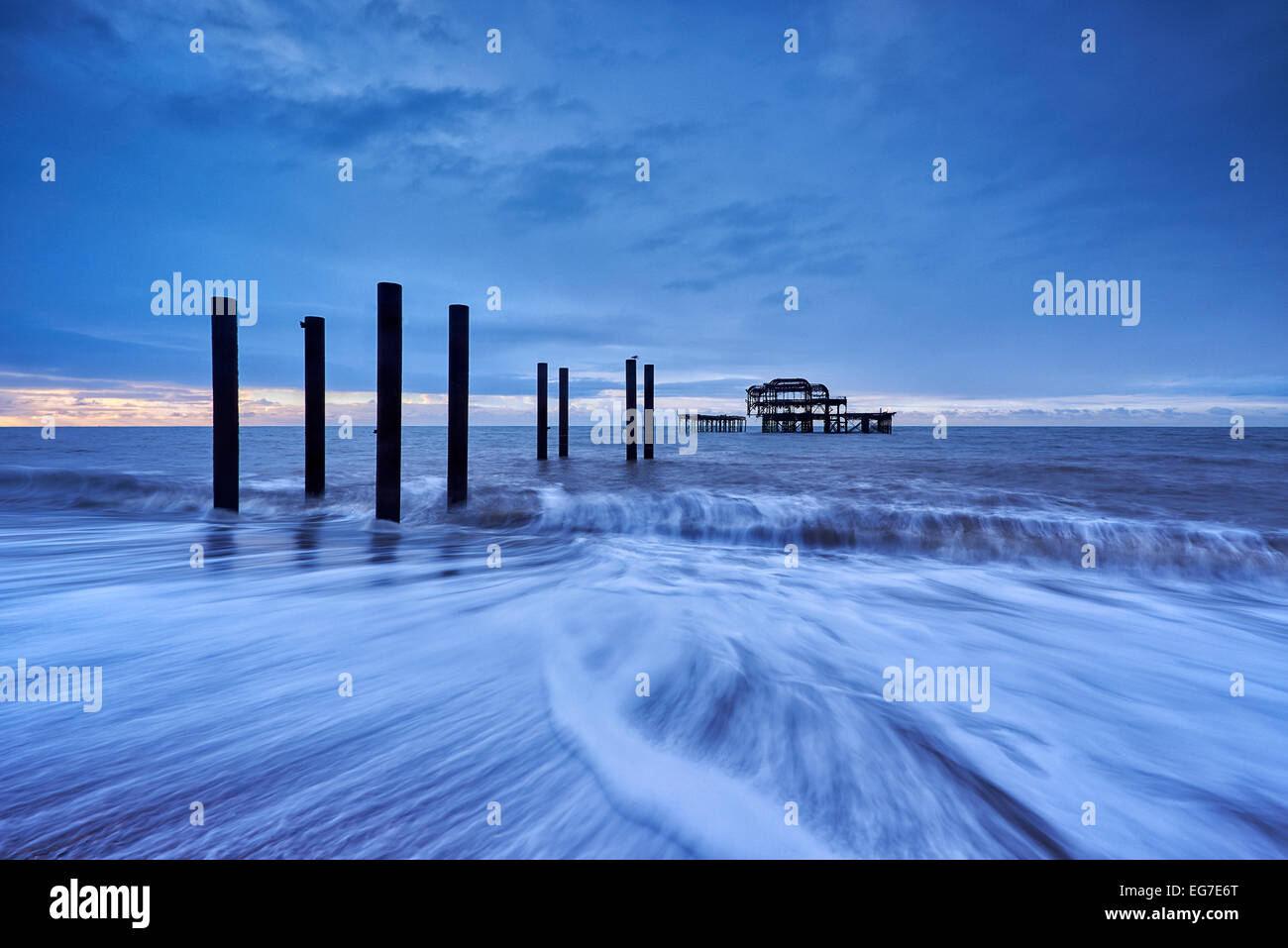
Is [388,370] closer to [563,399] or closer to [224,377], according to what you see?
[224,377]

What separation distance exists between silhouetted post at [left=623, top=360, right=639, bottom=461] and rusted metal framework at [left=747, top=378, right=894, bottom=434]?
48441 mm

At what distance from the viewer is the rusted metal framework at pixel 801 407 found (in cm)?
6400

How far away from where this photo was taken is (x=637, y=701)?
271 cm

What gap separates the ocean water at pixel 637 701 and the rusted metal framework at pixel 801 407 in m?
59.1

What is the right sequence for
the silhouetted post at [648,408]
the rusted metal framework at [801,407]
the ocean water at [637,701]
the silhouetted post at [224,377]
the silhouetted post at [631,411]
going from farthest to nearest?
the rusted metal framework at [801,407]
the silhouetted post at [648,408]
the silhouetted post at [631,411]
the silhouetted post at [224,377]
the ocean water at [637,701]

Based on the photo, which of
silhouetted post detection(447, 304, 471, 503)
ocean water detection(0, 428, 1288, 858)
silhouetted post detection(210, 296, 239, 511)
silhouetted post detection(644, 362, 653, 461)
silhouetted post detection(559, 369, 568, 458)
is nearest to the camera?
ocean water detection(0, 428, 1288, 858)

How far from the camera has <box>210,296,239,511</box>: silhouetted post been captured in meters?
6.95

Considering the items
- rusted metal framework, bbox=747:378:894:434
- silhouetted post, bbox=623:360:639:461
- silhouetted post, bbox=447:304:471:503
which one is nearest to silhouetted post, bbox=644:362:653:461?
silhouetted post, bbox=623:360:639:461

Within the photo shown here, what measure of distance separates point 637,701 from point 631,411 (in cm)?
1440

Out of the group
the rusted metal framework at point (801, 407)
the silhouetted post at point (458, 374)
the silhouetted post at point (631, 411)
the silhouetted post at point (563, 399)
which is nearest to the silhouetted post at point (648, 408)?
the silhouetted post at point (631, 411)

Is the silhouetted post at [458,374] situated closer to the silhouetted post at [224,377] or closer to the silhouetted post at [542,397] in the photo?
the silhouetted post at [224,377]

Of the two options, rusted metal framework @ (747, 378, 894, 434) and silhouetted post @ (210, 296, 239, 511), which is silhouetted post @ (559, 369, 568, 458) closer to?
silhouetted post @ (210, 296, 239, 511)
